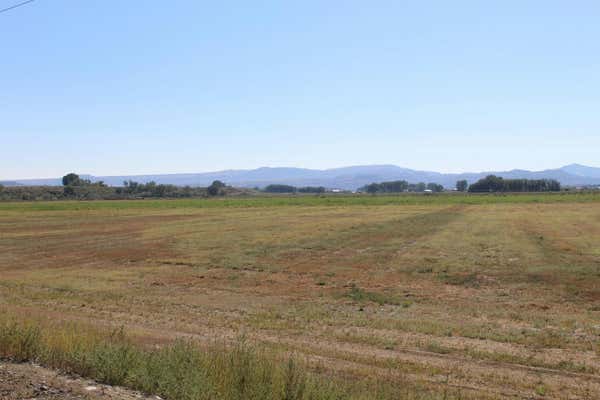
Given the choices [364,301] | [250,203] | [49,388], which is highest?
[49,388]

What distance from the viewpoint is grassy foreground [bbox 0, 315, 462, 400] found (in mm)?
7781

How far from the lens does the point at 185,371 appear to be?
836 cm

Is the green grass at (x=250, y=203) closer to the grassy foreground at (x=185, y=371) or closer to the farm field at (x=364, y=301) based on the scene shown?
the farm field at (x=364, y=301)

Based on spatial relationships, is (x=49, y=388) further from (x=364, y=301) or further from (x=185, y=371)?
(x=364, y=301)

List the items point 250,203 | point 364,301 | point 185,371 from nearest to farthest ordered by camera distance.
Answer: point 185,371 → point 364,301 → point 250,203

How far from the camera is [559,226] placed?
49531mm

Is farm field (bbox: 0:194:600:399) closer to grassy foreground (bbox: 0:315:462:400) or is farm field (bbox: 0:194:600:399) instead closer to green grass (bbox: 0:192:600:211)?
grassy foreground (bbox: 0:315:462:400)

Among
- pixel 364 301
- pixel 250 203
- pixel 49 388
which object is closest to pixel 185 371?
pixel 49 388

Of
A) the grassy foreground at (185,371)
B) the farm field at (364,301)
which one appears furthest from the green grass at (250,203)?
the grassy foreground at (185,371)

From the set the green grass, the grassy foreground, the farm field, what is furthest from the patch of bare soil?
the green grass

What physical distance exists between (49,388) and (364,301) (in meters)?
12.4

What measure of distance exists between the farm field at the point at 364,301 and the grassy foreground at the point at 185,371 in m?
1.26

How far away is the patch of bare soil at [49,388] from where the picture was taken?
7570 millimetres

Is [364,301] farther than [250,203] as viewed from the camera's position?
No
